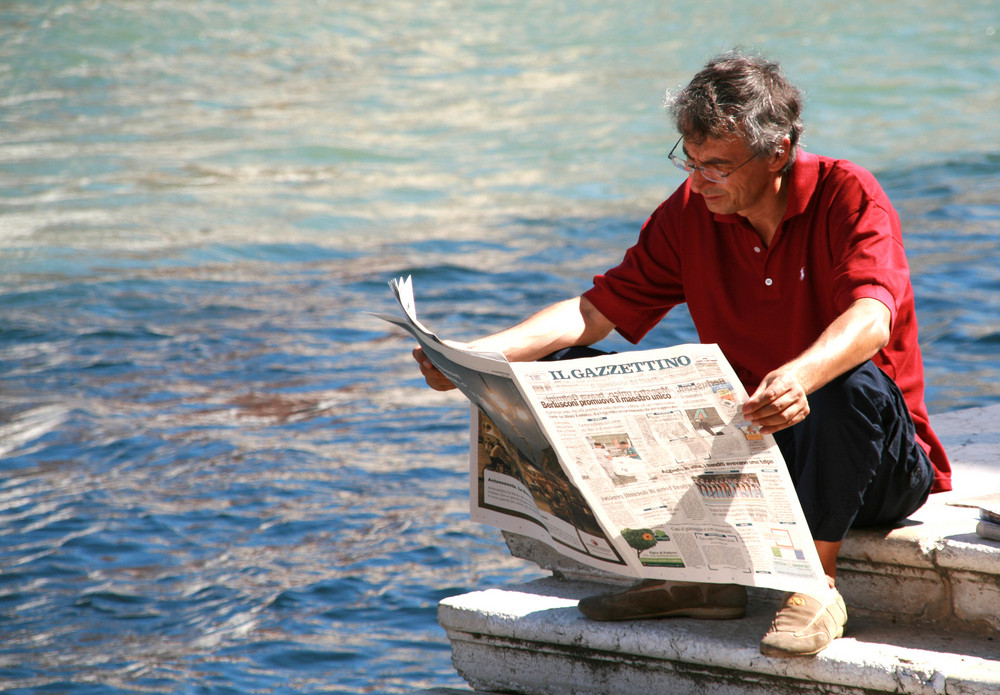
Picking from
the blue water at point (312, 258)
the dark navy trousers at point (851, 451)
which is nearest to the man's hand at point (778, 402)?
the dark navy trousers at point (851, 451)

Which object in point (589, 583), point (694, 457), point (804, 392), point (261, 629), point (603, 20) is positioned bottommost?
point (261, 629)

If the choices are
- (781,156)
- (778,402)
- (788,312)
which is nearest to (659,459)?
(778,402)

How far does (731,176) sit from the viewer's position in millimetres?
1994

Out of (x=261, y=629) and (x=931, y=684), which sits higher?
(x=931, y=684)

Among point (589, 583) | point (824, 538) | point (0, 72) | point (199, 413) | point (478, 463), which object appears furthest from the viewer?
point (0, 72)

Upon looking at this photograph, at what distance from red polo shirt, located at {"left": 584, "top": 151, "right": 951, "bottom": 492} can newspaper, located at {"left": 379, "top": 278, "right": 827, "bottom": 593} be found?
336mm

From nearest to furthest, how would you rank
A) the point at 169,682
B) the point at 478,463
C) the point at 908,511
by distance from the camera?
the point at 908,511, the point at 478,463, the point at 169,682

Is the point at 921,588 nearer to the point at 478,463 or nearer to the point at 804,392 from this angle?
the point at 804,392

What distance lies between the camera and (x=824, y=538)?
6.03ft

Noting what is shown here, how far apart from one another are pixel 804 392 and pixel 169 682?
1678 mm

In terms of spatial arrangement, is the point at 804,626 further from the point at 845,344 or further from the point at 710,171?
the point at 710,171

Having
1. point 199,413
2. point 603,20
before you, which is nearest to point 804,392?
point 199,413

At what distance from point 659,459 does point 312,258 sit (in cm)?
587

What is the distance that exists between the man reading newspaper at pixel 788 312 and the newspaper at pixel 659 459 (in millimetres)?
81
